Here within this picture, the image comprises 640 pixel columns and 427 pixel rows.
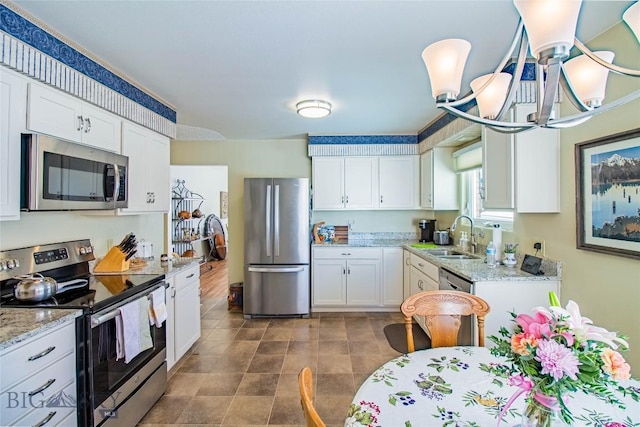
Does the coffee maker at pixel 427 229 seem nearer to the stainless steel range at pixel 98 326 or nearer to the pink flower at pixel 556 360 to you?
the stainless steel range at pixel 98 326

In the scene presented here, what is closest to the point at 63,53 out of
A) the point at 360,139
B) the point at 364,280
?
the point at 360,139

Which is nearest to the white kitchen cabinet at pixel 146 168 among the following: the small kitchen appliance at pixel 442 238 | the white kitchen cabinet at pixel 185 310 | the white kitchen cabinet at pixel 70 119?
the white kitchen cabinet at pixel 70 119

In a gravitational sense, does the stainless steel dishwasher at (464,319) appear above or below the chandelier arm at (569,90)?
below

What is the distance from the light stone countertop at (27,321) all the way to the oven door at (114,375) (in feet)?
0.46

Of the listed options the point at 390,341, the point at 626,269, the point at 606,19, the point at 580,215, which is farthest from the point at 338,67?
the point at 390,341

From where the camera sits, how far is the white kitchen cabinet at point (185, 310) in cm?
267

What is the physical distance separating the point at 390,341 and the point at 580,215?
2065 millimetres

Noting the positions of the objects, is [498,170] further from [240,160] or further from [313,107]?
[240,160]

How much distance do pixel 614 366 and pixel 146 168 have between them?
121 inches

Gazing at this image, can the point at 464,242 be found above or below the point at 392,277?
above

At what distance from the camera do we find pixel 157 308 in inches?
86.3

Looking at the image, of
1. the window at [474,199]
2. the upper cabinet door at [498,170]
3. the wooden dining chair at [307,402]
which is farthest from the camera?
the window at [474,199]

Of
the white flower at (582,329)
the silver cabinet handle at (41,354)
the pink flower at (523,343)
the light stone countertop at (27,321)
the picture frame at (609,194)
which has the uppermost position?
the picture frame at (609,194)

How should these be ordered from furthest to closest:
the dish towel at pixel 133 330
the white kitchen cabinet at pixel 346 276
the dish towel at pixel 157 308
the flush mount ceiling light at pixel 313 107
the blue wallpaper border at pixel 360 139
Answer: the blue wallpaper border at pixel 360 139 → the white kitchen cabinet at pixel 346 276 → the flush mount ceiling light at pixel 313 107 → the dish towel at pixel 157 308 → the dish towel at pixel 133 330
